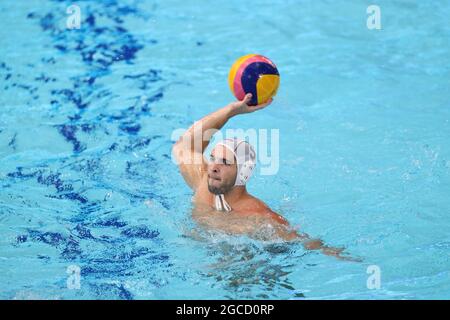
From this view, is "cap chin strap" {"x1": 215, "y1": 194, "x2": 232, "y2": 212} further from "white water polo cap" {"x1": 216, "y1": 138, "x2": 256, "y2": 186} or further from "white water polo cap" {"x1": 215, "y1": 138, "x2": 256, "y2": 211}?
"white water polo cap" {"x1": 216, "y1": 138, "x2": 256, "y2": 186}

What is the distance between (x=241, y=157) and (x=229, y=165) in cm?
11

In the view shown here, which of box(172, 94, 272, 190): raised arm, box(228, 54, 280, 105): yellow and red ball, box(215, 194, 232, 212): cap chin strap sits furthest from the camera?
box(172, 94, 272, 190): raised arm

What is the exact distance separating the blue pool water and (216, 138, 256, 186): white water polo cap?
422mm

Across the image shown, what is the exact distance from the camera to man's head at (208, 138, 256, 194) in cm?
499

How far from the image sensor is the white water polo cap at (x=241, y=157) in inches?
198

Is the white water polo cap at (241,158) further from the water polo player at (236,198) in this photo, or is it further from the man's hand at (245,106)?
the man's hand at (245,106)

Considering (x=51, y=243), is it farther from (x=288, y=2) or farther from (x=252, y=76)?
(x=288, y=2)

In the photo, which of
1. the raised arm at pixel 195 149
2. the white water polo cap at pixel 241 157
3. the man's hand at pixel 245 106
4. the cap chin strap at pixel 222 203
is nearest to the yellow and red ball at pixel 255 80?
the man's hand at pixel 245 106

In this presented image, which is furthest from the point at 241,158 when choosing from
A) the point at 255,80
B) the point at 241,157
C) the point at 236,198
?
the point at 255,80

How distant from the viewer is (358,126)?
7250 millimetres

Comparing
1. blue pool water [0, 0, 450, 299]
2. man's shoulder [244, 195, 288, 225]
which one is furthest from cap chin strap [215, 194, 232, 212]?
blue pool water [0, 0, 450, 299]

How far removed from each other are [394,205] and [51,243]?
2.64 m

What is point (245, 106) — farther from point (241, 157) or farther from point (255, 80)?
point (241, 157)
